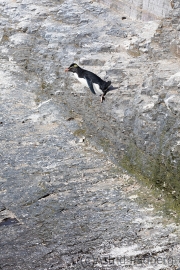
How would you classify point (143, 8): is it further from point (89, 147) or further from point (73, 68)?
point (89, 147)

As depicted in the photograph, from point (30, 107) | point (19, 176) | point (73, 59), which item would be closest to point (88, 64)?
point (73, 59)

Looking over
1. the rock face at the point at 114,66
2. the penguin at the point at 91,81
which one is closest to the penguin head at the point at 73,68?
the penguin at the point at 91,81

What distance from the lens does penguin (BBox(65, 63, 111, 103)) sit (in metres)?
8.07

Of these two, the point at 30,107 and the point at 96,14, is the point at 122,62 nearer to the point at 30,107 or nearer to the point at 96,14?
the point at 30,107

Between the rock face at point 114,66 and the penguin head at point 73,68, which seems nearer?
the rock face at point 114,66

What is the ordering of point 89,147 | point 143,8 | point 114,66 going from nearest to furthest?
point 89,147 < point 114,66 < point 143,8

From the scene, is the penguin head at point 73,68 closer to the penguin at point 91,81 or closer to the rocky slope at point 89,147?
the penguin at point 91,81

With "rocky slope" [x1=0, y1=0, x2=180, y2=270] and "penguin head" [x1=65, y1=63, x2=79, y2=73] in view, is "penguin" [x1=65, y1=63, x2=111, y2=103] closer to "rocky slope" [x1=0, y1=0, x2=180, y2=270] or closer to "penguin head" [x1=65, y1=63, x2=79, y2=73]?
"penguin head" [x1=65, y1=63, x2=79, y2=73]

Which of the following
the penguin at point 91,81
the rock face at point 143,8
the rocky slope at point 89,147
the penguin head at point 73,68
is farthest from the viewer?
the rock face at point 143,8

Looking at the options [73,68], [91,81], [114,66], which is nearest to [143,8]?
[114,66]

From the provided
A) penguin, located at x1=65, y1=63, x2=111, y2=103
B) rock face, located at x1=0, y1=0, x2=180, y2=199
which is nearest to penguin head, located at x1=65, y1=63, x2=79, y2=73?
penguin, located at x1=65, y1=63, x2=111, y2=103

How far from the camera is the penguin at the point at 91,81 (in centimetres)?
807

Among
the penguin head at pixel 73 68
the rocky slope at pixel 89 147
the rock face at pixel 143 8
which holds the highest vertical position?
the rock face at pixel 143 8

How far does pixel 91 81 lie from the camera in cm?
828
